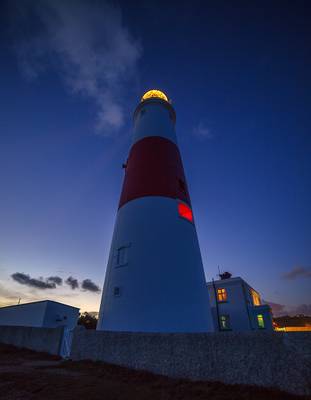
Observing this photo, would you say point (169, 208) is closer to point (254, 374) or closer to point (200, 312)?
point (200, 312)

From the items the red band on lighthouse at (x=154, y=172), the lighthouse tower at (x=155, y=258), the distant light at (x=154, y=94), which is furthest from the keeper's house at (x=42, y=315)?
the distant light at (x=154, y=94)

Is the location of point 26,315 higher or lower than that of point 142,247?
lower

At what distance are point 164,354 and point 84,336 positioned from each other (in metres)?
3.77

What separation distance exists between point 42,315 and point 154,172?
670 inches

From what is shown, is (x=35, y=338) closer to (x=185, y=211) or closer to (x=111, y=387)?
(x=111, y=387)

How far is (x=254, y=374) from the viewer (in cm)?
429

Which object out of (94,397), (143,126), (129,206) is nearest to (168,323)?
(94,397)

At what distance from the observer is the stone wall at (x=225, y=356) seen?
13.0ft

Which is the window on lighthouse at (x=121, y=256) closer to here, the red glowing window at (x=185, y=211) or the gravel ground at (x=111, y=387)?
the red glowing window at (x=185, y=211)

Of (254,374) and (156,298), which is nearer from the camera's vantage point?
(254,374)

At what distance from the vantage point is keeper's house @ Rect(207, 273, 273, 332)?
59.8 ft

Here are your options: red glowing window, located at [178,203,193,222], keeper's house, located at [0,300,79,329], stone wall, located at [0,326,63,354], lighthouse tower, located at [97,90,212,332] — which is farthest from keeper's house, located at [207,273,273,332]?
stone wall, located at [0,326,63,354]

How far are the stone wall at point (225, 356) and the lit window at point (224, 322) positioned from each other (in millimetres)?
15167

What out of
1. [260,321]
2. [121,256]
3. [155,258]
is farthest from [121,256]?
[260,321]
